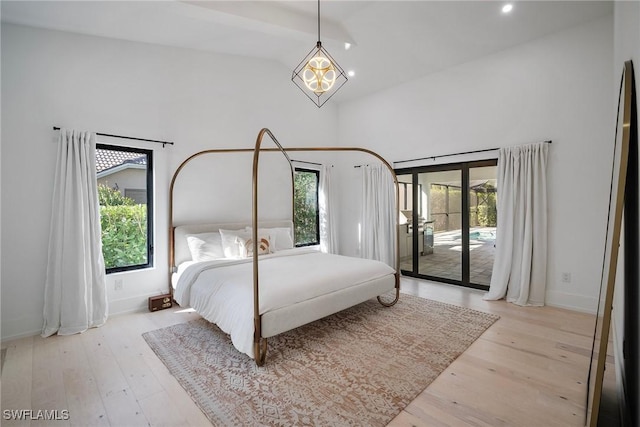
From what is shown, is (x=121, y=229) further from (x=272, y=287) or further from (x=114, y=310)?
(x=272, y=287)

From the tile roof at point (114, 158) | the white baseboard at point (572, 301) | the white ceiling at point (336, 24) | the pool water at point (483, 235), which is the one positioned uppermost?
the white ceiling at point (336, 24)

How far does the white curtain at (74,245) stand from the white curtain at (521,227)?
487 centimetres

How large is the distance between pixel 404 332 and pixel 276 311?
54.8 inches

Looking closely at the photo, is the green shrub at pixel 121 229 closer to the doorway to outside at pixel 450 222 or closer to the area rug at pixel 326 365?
the area rug at pixel 326 365

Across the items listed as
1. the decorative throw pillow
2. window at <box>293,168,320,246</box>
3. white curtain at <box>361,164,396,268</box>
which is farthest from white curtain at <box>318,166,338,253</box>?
the decorative throw pillow

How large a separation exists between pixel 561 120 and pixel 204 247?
4.77 meters

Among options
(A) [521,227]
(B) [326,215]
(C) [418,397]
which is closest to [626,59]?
(C) [418,397]

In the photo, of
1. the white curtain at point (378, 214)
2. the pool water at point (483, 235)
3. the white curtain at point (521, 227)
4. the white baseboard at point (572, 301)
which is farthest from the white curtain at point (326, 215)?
the white baseboard at point (572, 301)

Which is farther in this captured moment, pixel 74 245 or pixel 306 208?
pixel 306 208

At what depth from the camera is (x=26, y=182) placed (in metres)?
2.90

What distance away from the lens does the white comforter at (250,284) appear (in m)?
2.40

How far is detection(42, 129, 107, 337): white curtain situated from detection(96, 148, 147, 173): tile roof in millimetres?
255

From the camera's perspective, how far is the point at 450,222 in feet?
15.4

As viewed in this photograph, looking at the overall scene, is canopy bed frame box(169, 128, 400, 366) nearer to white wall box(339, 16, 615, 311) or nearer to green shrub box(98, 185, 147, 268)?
green shrub box(98, 185, 147, 268)
